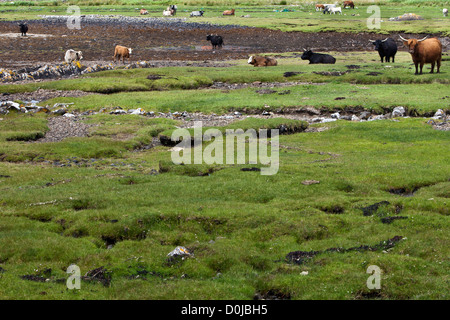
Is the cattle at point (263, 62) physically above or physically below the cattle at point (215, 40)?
below

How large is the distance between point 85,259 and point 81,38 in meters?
63.7

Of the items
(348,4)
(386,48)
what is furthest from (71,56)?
(348,4)

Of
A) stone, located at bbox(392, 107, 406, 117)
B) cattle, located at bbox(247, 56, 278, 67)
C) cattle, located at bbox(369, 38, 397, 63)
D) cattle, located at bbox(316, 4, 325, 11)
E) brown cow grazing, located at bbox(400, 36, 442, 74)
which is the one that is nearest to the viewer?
stone, located at bbox(392, 107, 406, 117)

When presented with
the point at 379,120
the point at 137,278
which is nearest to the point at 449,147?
the point at 379,120

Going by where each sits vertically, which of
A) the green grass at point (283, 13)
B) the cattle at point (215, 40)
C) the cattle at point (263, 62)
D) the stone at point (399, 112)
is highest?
the green grass at point (283, 13)

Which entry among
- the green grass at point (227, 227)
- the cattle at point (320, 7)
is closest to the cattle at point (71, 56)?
the green grass at point (227, 227)

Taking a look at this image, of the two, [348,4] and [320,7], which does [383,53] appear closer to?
[320,7]

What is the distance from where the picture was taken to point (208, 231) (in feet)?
46.6

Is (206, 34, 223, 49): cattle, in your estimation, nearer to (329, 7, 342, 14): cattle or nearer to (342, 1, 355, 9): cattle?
(329, 7, 342, 14): cattle

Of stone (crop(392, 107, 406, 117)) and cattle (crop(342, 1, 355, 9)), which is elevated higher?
cattle (crop(342, 1, 355, 9))

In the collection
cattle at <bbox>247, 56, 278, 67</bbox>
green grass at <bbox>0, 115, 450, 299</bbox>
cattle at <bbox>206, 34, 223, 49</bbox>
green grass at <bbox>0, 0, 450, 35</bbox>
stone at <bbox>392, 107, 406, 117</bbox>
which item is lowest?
green grass at <bbox>0, 115, 450, 299</bbox>

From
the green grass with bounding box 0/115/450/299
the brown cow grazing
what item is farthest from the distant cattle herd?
the green grass with bounding box 0/115/450/299

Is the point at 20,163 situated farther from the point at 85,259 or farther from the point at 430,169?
the point at 430,169

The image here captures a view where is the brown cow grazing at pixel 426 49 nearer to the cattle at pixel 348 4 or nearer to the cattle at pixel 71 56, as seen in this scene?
the cattle at pixel 71 56
